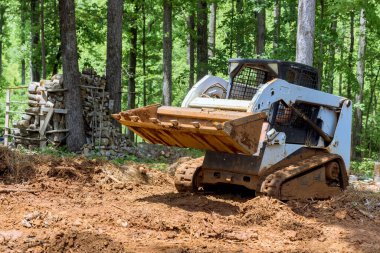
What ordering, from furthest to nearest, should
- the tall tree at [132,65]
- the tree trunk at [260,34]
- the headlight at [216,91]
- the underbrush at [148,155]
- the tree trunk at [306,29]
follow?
the tall tree at [132,65] → the tree trunk at [260,34] → the underbrush at [148,155] → the tree trunk at [306,29] → the headlight at [216,91]

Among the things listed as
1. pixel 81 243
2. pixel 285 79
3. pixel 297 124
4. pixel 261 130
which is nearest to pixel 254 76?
pixel 285 79

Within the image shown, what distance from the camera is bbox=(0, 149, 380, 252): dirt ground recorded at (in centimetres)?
634

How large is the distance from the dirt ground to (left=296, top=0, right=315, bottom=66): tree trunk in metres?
4.66

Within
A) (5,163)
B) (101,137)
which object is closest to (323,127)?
(5,163)

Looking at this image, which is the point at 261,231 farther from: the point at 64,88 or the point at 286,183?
the point at 64,88

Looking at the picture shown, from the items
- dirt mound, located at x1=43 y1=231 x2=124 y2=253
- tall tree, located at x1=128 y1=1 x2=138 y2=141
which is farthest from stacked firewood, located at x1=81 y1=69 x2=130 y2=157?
dirt mound, located at x1=43 y1=231 x2=124 y2=253

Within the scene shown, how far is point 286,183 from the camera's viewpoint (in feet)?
27.9

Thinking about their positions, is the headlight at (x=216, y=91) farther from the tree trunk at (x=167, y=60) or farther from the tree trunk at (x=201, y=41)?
the tree trunk at (x=201, y=41)

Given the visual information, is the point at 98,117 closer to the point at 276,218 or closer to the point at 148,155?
the point at 148,155

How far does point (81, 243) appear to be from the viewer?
238 inches

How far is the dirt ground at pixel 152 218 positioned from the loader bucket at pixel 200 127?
0.92 m

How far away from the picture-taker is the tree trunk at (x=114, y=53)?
55.2 ft

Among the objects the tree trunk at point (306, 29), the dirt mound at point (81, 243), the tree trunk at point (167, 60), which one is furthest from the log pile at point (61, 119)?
the dirt mound at point (81, 243)

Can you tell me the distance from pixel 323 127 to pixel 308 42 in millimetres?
3987
